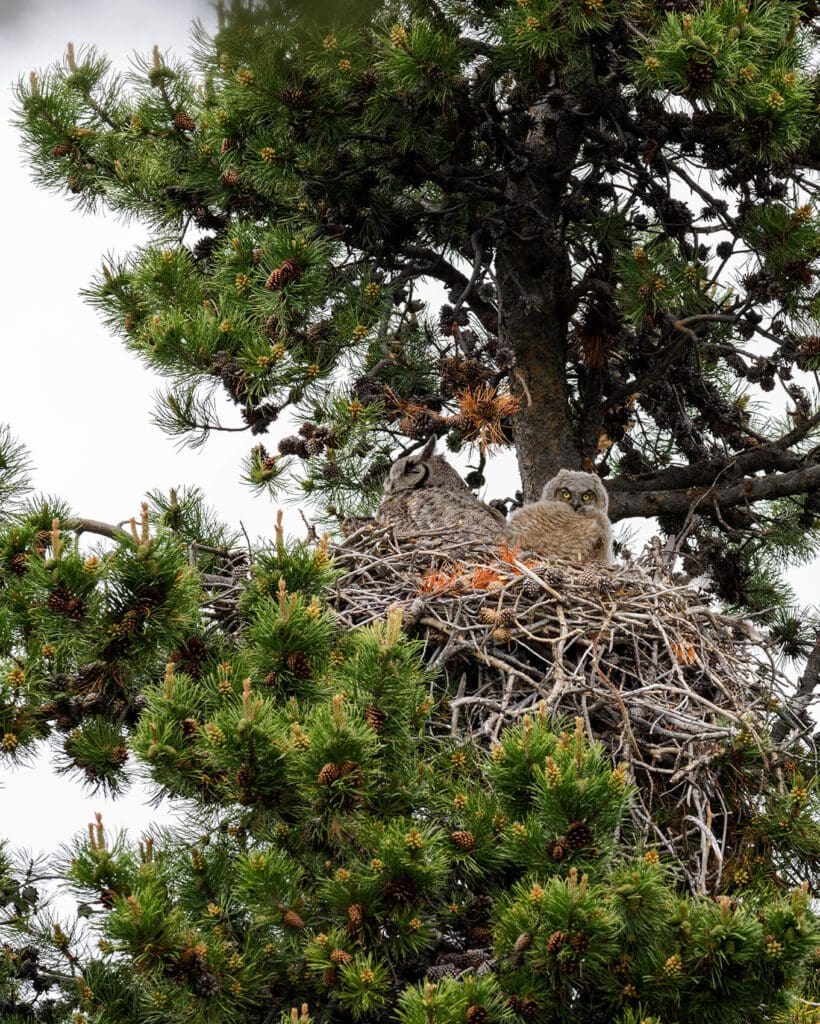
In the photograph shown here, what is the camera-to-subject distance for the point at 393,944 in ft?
11.7

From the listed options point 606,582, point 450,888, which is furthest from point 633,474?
point 450,888

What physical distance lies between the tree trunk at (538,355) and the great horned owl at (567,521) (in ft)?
0.79

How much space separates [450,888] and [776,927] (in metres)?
0.87

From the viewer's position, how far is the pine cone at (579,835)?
11.2ft

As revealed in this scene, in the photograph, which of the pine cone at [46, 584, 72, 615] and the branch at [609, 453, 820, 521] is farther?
the branch at [609, 453, 820, 521]

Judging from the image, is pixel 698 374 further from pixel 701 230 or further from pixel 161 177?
pixel 161 177

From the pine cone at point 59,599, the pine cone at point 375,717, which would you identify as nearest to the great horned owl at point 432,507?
the pine cone at point 375,717

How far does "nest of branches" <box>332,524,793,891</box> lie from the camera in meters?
4.32

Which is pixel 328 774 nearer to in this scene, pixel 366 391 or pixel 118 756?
pixel 118 756

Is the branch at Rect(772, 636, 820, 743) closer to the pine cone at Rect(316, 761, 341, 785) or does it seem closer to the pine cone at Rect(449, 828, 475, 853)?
the pine cone at Rect(449, 828, 475, 853)

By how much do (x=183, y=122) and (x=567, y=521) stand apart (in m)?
2.35

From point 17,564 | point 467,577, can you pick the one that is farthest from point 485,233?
point 17,564

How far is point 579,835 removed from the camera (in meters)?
3.43

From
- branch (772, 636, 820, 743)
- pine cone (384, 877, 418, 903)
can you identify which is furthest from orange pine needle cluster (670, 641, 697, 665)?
pine cone (384, 877, 418, 903)
